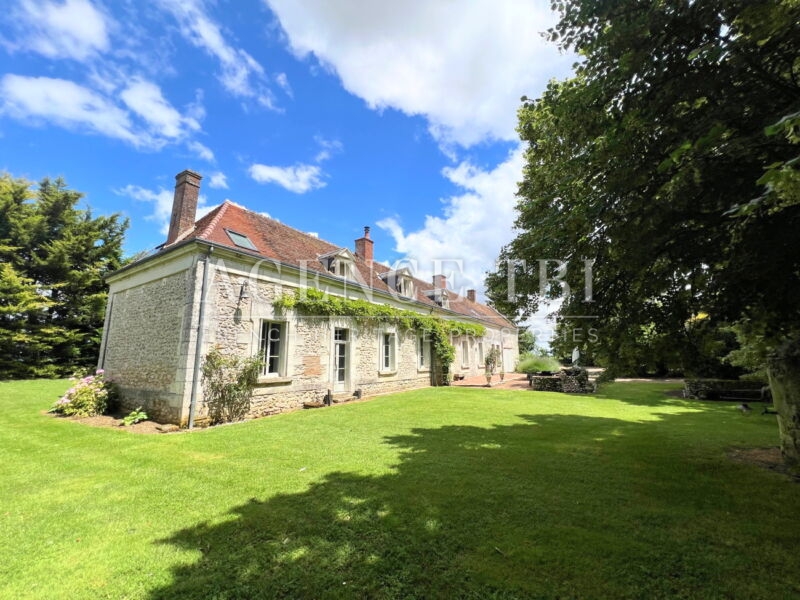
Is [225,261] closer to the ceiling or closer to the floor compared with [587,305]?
closer to the ceiling

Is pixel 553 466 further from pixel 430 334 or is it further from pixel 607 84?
pixel 430 334

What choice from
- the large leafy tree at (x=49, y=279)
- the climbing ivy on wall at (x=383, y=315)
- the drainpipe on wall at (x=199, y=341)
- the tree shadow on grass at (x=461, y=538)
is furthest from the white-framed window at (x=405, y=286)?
the large leafy tree at (x=49, y=279)

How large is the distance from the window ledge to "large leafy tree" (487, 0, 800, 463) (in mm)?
7551

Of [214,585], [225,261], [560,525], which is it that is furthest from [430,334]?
[214,585]

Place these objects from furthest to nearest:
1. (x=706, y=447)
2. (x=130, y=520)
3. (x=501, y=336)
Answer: (x=501, y=336) → (x=706, y=447) → (x=130, y=520)

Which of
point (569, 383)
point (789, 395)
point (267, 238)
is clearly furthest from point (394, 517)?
point (569, 383)

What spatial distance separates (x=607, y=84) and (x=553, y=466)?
4790 mm

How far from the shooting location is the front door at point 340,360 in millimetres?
12328

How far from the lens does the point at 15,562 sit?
2941 mm

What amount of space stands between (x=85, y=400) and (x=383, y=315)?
9077mm

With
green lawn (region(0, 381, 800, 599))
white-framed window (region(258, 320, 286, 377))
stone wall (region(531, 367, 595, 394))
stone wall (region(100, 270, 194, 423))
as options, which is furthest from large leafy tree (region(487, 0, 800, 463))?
stone wall (region(531, 367, 595, 394))

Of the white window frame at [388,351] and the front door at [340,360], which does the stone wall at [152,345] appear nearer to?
the front door at [340,360]

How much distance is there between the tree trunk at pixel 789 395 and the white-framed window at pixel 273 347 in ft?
33.5

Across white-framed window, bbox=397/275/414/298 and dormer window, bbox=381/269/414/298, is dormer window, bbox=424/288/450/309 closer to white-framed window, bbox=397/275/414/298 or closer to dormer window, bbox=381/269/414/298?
white-framed window, bbox=397/275/414/298
